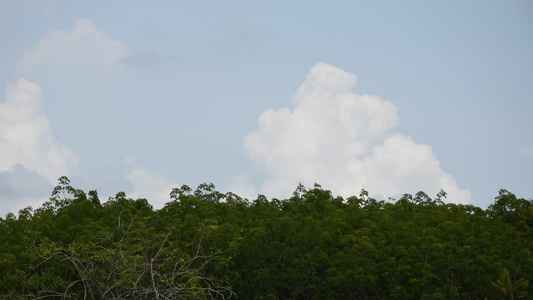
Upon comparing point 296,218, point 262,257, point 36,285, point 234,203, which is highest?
point 234,203

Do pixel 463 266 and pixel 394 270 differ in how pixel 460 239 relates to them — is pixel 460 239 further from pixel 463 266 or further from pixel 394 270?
pixel 394 270

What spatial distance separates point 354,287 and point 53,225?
37.8 ft

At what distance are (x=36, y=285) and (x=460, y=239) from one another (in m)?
14.6

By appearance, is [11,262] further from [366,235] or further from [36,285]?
[366,235]

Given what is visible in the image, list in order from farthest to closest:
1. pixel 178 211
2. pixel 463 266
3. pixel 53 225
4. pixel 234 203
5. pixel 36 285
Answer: pixel 234 203
pixel 178 211
pixel 53 225
pixel 463 266
pixel 36 285

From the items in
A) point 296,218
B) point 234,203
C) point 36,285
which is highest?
point 234,203

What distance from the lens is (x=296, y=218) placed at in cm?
2606

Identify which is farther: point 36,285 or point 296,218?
point 296,218

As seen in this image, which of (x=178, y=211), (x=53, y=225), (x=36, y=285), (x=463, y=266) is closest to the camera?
(x=36, y=285)

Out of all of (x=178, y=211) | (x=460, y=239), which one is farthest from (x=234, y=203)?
(x=460, y=239)

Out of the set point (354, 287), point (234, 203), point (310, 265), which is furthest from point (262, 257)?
point (234, 203)

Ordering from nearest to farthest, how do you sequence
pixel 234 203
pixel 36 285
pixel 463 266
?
pixel 36 285
pixel 463 266
pixel 234 203

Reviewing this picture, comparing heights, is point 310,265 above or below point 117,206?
below

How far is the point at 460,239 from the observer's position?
24109 mm
